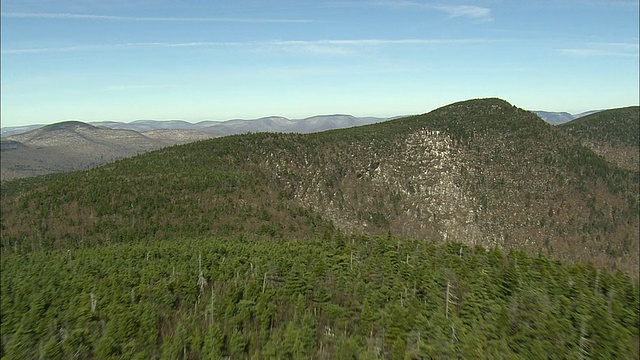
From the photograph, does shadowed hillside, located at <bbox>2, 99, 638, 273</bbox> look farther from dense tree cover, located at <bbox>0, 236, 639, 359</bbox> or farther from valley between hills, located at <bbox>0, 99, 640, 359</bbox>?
dense tree cover, located at <bbox>0, 236, 639, 359</bbox>

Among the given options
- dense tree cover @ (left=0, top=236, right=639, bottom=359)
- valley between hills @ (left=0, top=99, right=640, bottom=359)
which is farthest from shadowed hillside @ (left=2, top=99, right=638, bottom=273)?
dense tree cover @ (left=0, top=236, right=639, bottom=359)

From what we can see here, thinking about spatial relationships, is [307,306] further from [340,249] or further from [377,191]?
[377,191]

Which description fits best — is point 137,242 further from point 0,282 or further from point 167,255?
point 0,282

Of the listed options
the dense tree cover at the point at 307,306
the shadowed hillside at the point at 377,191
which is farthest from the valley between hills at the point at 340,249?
the shadowed hillside at the point at 377,191

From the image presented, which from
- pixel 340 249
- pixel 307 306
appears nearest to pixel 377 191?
pixel 340 249

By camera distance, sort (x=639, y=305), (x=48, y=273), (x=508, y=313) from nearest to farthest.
Result: 1. (x=508, y=313)
2. (x=639, y=305)
3. (x=48, y=273)

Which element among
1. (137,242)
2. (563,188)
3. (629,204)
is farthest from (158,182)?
(629,204)
